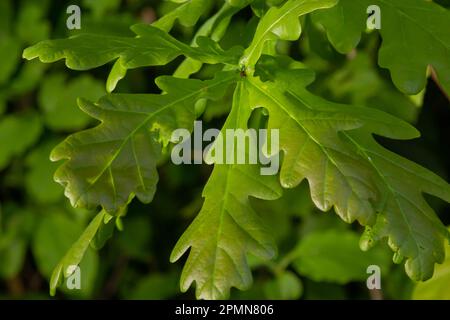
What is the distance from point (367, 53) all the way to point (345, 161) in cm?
126

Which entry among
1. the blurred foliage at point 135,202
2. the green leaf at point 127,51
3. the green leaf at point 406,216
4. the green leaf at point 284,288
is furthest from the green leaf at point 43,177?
the green leaf at point 406,216

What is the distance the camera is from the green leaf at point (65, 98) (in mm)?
2266

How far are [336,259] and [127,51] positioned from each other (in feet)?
4.12

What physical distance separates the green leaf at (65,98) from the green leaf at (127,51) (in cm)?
→ 111

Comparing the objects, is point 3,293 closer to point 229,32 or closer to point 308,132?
point 229,32

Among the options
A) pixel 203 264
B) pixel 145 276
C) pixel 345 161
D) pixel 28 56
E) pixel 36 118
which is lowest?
pixel 203 264

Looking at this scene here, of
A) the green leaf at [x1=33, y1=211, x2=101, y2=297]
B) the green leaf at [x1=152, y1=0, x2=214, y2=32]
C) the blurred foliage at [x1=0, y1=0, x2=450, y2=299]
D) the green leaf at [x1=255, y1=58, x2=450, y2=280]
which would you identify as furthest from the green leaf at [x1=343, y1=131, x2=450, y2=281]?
the green leaf at [x1=33, y1=211, x2=101, y2=297]

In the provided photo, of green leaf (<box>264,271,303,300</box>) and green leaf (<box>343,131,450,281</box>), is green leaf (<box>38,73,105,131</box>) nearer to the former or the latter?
green leaf (<box>264,271,303,300</box>)

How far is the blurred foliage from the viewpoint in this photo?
217cm

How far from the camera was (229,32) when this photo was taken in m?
1.78

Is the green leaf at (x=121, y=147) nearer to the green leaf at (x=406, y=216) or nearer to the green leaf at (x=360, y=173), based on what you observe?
the green leaf at (x=360, y=173)

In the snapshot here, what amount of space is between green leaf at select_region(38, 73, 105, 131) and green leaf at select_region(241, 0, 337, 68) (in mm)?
1165

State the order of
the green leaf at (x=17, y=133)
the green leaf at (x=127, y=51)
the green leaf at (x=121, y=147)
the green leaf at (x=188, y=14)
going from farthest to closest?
the green leaf at (x=17, y=133)
the green leaf at (x=188, y=14)
the green leaf at (x=127, y=51)
the green leaf at (x=121, y=147)
